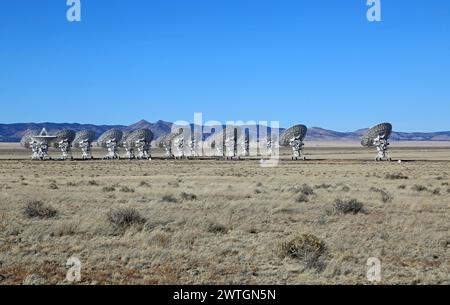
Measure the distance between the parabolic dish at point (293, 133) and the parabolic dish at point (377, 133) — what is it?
410 inches

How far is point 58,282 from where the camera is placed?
1015 centimetres

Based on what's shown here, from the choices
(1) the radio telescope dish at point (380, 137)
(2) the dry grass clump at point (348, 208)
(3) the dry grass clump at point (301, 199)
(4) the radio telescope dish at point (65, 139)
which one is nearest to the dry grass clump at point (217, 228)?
(2) the dry grass clump at point (348, 208)

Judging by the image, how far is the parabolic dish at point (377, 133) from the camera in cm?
8750

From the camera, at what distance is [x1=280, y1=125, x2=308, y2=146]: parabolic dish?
9455 cm

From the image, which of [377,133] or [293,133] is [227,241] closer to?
[377,133]

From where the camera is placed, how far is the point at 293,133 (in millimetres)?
95250

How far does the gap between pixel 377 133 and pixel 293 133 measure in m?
14.7
